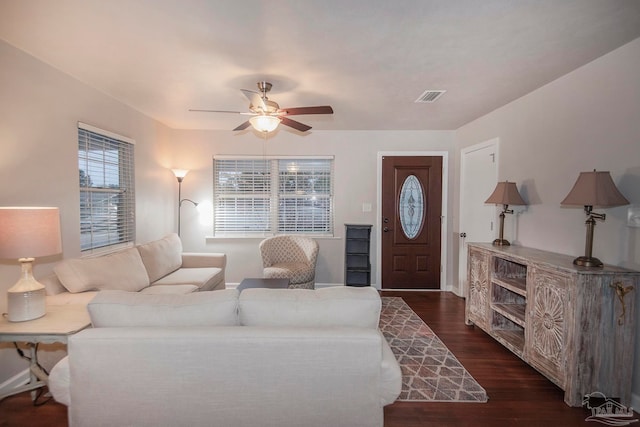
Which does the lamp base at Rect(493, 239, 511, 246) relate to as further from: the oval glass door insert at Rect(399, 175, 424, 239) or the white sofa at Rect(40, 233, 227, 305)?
the white sofa at Rect(40, 233, 227, 305)

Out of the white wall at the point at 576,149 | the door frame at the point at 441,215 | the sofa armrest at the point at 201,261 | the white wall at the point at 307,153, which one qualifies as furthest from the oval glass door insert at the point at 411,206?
the sofa armrest at the point at 201,261

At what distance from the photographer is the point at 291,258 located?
4.62 metres

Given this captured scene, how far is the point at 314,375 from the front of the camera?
1457 mm

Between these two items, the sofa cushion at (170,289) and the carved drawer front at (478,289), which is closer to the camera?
the sofa cushion at (170,289)

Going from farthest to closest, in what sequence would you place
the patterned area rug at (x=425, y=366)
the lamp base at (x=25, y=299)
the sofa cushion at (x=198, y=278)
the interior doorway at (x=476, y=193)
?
the interior doorway at (x=476, y=193), the sofa cushion at (x=198, y=278), the patterned area rug at (x=425, y=366), the lamp base at (x=25, y=299)

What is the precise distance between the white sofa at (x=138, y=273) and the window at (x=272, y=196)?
96 centimetres

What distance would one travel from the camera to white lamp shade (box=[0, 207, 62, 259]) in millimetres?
1776

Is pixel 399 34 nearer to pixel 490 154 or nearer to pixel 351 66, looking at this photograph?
pixel 351 66

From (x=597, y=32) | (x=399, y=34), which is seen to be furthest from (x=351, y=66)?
(x=597, y=32)

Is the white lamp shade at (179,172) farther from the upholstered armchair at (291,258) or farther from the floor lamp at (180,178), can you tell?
the upholstered armchair at (291,258)

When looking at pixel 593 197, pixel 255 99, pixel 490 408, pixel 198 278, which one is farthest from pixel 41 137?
pixel 593 197

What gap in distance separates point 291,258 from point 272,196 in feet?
3.57

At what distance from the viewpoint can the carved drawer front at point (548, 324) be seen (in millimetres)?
2174

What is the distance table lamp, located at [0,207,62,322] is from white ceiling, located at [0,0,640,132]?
123 centimetres
